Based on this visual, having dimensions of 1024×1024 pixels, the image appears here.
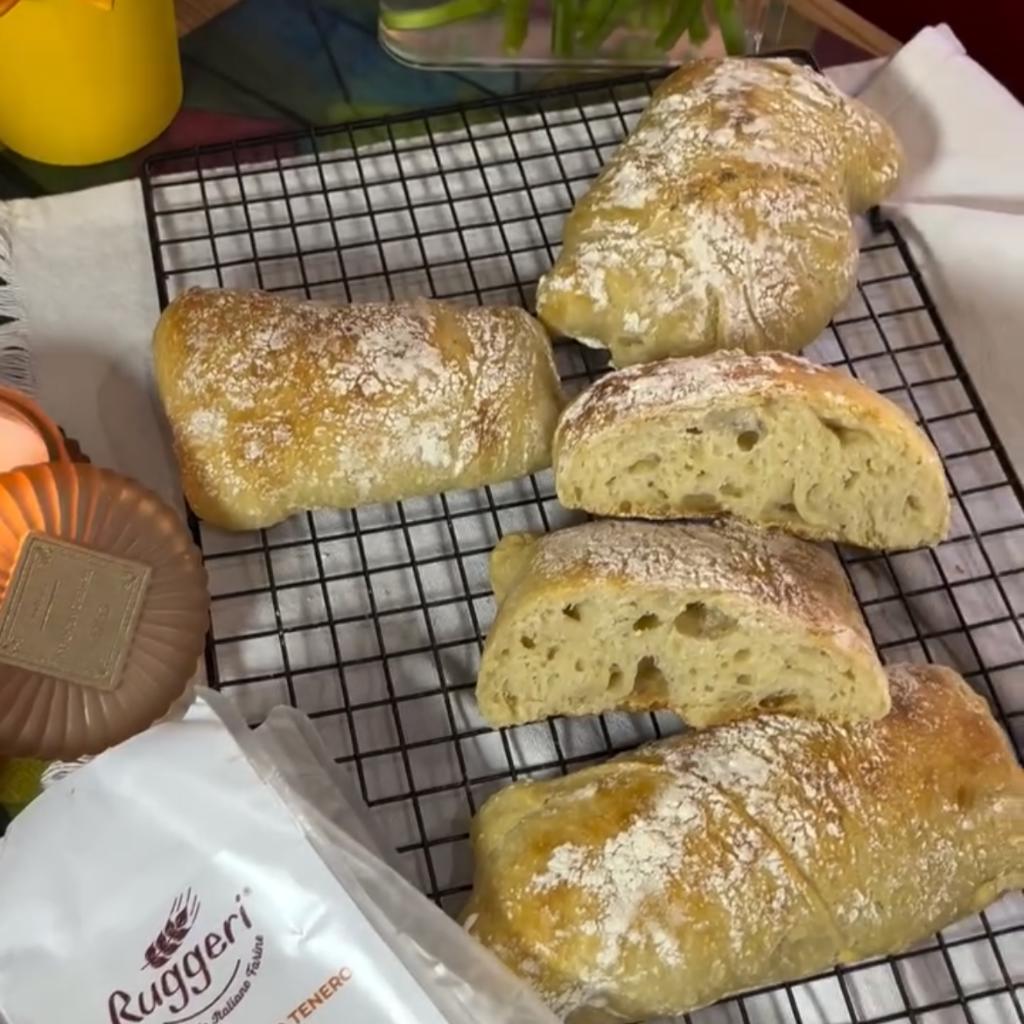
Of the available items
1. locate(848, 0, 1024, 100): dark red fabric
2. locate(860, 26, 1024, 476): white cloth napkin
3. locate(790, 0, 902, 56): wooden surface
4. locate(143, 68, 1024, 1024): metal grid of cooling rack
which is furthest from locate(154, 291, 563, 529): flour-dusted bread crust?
locate(848, 0, 1024, 100): dark red fabric

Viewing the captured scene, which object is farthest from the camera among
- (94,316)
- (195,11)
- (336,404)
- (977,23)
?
(977,23)

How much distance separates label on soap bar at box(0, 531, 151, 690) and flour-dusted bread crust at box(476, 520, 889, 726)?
0.85 feet

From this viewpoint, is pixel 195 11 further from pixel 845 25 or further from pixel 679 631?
pixel 679 631

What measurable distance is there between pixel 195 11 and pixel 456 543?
748mm

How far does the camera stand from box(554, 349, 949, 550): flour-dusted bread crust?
913 millimetres

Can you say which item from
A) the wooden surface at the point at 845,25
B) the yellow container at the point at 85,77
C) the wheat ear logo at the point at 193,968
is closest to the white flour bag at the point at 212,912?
the wheat ear logo at the point at 193,968

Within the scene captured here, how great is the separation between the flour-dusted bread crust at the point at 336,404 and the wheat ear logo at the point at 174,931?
1.09 feet

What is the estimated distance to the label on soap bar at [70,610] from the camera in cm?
92

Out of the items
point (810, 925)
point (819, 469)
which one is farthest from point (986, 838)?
point (819, 469)

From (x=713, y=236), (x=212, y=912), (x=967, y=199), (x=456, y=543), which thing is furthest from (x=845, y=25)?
(x=212, y=912)

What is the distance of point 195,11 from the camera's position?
1467 millimetres

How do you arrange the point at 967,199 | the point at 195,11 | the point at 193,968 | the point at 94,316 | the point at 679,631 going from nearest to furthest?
the point at 193,968
the point at 679,631
the point at 94,316
the point at 967,199
the point at 195,11

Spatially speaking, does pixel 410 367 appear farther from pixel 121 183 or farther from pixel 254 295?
pixel 121 183

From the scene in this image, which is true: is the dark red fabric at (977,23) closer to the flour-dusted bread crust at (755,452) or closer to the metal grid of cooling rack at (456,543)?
the metal grid of cooling rack at (456,543)
